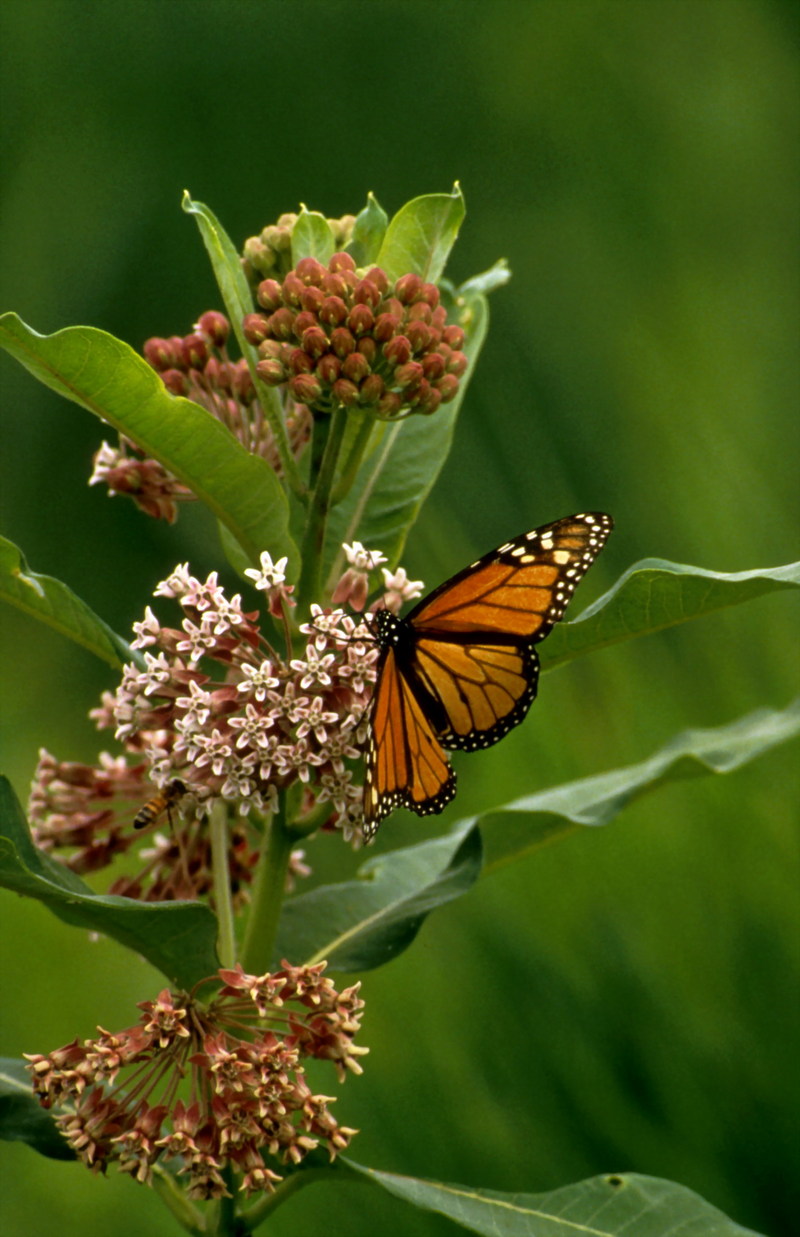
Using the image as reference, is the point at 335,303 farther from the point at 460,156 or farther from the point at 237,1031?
the point at 460,156

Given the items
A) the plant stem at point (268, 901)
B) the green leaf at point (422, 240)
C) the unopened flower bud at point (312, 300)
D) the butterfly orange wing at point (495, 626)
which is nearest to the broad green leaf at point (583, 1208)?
the plant stem at point (268, 901)

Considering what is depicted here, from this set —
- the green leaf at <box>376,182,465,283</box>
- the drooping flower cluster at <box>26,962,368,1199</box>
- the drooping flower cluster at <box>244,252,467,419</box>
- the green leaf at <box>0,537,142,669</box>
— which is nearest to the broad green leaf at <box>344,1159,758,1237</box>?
the drooping flower cluster at <box>26,962,368,1199</box>

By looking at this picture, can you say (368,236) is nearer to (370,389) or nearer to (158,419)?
(370,389)

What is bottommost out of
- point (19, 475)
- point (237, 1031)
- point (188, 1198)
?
point (188, 1198)

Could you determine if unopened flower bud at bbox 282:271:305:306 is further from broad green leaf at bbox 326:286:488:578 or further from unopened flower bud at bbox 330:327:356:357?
broad green leaf at bbox 326:286:488:578

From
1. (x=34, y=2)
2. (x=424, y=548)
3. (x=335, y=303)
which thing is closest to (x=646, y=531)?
(x=424, y=548)

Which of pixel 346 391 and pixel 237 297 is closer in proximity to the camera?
pixel 346 391

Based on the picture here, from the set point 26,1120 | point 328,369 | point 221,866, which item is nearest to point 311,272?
point 328,369
